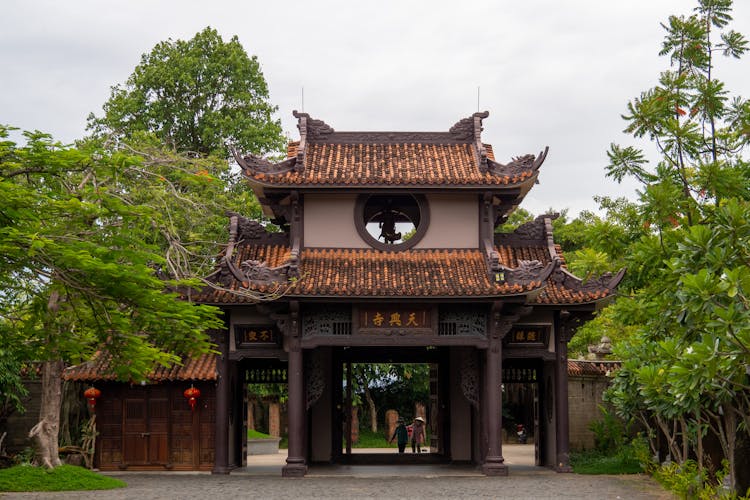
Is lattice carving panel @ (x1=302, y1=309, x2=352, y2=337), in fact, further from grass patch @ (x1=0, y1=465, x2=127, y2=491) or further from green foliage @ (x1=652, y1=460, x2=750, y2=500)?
green foliage @ (x1=652, y1=460, x2=750, y2=500)

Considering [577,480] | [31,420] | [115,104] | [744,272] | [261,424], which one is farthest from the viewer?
[261,424]

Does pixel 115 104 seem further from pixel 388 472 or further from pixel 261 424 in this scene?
pixel 388 472

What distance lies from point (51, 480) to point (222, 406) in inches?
148

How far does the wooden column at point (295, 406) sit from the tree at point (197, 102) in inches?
505

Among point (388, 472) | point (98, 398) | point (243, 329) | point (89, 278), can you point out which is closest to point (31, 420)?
point (98, 398)

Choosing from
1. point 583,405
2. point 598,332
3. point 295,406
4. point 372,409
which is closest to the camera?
point 295,406

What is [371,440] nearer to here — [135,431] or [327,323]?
[135,431]

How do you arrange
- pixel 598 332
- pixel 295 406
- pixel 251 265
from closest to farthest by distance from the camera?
pixel 251 265, pixel 295 406, pixel 598 332

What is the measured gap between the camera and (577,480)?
16.4 m

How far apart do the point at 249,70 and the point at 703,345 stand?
25.1 meters

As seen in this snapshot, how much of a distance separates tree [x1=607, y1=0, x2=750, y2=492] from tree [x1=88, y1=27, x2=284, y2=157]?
18.5 meters

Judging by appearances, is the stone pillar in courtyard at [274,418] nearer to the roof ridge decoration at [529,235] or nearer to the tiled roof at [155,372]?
the tiled roof at [155,372]

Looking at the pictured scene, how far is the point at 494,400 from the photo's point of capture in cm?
1728

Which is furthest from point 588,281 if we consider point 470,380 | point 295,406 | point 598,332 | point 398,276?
point 598,332
